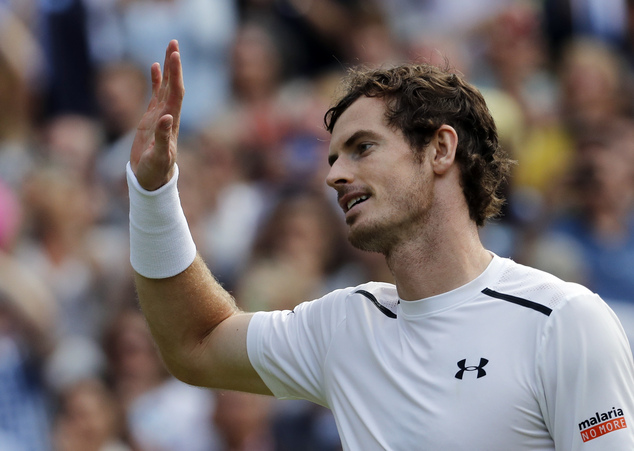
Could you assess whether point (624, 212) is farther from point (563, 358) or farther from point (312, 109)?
point (563, 358)

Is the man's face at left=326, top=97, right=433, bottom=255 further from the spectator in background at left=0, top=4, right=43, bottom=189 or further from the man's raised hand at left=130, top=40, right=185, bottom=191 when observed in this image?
the spectator in background at left=0, top=4, right=43, bottom=189

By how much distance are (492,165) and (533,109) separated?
4728 mm

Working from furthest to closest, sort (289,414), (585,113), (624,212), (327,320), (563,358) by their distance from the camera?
(585,113)
(624,212)
(289,414)
(327,320)
(563,358)

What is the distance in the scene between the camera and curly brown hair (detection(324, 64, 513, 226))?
2.94m

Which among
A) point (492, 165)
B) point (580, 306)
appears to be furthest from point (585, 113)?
point (580, 306)

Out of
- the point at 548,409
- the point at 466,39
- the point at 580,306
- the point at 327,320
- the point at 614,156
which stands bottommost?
the point at 548,409

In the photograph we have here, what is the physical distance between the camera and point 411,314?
2.83 m

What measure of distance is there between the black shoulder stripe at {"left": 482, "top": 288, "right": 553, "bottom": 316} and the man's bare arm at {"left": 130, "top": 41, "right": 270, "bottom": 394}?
89 centimetres

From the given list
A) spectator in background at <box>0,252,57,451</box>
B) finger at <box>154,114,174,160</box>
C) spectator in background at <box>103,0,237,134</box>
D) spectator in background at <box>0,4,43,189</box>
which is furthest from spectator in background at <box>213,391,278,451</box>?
finger at <box>154,114,174,160</box>

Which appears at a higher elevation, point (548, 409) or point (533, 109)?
point (533, 109)

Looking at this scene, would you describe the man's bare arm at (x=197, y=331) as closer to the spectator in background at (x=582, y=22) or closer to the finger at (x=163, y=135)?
the finger at (x=163, y=135)

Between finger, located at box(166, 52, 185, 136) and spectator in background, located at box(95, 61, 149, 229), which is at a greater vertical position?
spectator in background, located at box(95, 61, 149, 229)

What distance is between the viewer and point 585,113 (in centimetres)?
744

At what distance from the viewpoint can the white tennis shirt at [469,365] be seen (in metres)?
2.41
